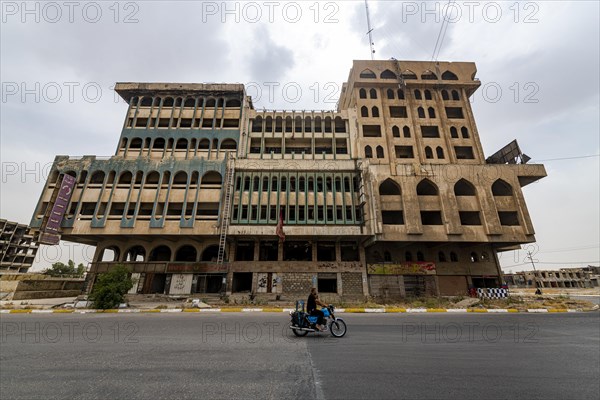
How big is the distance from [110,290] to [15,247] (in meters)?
59.9

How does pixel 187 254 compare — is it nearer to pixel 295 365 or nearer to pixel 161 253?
pixel 161 253

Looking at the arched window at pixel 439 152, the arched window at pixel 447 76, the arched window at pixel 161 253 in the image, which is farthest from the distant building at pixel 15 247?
the arched window at pixel 447 76

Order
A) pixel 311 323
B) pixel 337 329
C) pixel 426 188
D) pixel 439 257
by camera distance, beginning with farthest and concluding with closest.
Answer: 1. pixel 426 188
2. pixel 439 257
3. pixel 337 329
4. pixel 311 323

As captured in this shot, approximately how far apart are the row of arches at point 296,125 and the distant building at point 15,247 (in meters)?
59.2

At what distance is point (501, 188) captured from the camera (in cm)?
2841

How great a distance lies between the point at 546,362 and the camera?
5582 mm

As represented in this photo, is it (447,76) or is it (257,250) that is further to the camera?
(447,76)

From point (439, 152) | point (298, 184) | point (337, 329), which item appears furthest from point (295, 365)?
point (439, 152)

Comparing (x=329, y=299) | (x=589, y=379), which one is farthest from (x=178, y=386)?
(x=329, y=299)

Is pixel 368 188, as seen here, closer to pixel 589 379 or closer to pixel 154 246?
pixel 589 379

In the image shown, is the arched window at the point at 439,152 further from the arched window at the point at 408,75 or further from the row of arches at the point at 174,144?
the row of arches at the point at 174,144

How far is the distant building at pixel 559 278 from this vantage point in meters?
76.1

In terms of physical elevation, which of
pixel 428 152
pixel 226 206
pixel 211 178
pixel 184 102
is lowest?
pixel 226 206

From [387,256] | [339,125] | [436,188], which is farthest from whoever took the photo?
[339,125]
